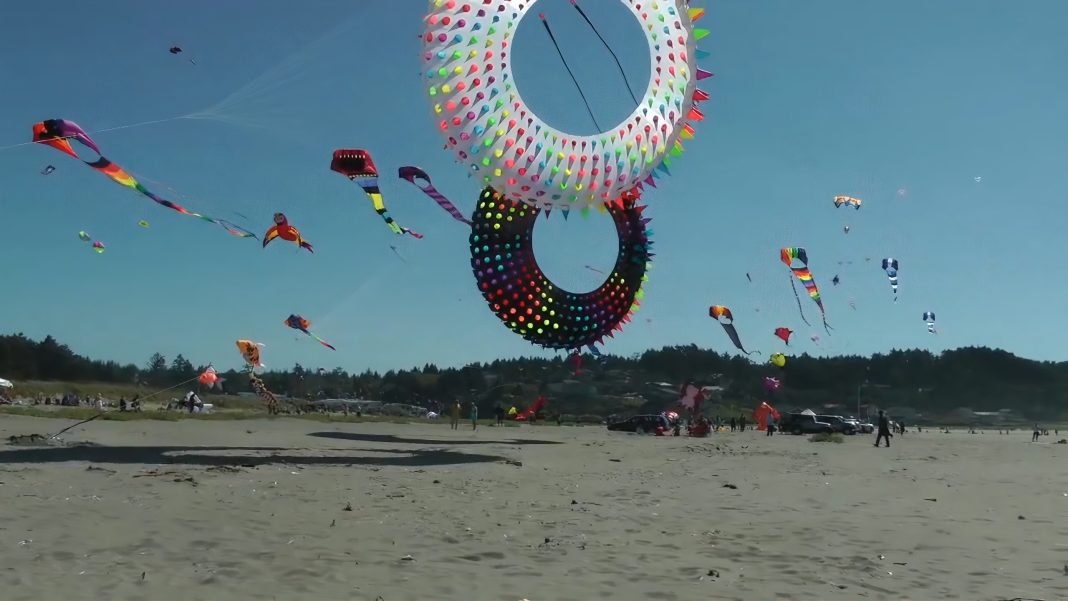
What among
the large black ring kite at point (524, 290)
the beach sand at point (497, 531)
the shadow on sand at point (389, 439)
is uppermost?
the large black ring kite at point (524, 290)

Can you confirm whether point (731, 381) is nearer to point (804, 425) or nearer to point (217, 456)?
point (804, 425)

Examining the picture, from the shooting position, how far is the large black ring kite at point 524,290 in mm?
20969

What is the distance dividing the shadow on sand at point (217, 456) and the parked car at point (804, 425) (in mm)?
28372

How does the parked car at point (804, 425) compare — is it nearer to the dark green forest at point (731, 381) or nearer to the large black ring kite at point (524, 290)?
the large black ring kite at point (524, 290)

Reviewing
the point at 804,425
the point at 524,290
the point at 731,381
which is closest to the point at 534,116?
the point at 524,290

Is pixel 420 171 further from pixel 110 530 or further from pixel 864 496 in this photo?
pixel 110 530

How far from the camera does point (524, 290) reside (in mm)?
21078

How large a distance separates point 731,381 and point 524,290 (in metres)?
90.8

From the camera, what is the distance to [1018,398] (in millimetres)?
110000

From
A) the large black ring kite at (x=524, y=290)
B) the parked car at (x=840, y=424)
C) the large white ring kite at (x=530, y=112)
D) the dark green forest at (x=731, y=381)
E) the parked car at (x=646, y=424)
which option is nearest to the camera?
the large white ring kite at (x=530, y=112)

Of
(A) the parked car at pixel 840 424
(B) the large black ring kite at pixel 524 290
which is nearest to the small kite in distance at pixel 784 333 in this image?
(A) the parked car at pixel 840 424

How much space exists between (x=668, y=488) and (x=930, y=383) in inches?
4409

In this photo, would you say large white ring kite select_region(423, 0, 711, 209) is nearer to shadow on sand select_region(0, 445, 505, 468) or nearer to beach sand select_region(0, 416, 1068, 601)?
beach sand select_region(0, 416, 1068, 601)

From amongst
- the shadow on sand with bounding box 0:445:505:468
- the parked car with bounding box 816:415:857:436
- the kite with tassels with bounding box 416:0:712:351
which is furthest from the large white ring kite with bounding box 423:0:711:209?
the parked car with bounding box 816:415:857:436
